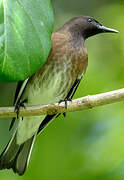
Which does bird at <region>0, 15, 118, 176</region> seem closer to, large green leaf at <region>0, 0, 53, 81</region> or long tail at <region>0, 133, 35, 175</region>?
long tail at <region>0, 133, 35, 175</region>

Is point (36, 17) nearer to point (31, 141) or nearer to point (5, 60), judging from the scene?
point (5, 60)

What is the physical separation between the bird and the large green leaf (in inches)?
35.3

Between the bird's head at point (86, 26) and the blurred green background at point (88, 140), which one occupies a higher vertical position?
the bird's head at point (86, 26)

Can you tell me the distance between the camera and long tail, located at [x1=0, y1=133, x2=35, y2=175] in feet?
14.2

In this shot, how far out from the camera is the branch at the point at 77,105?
9.72ft

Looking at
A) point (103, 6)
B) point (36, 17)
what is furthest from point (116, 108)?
point (103, 6)

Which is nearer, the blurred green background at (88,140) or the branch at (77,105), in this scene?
the branch at (77,105)

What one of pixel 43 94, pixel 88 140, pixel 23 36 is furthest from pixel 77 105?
pixel 88 140

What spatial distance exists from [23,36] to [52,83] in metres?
1.38

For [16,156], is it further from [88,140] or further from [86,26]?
[86,26]

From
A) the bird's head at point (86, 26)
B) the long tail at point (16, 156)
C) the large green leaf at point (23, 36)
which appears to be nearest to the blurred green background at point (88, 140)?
the long tail at point (16, 156)

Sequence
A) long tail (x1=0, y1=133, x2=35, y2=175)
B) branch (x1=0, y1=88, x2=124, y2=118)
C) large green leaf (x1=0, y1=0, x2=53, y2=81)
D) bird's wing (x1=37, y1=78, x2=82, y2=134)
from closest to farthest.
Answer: large green leaf (x1=0, y1=0, x2=53, y2=81) < branch (x1=0, y1=88, x2=124, y2=118) < bird's wing (x1=37, y1=78, x2=82, y2=134) < long tail (x1=0, y1=133, x2=35, y2=175)

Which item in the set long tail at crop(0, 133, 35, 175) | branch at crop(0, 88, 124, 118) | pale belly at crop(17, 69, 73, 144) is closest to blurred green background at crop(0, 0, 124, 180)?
long tail at crop(0, 133, 35, 175)

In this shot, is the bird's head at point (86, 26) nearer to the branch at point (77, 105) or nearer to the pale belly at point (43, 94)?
the pale belly at point (43, 94)
